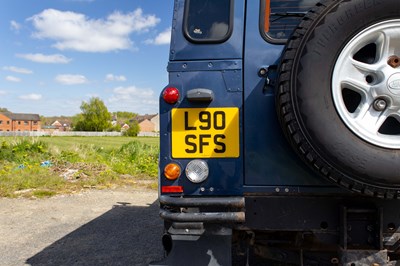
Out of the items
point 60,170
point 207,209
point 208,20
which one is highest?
point 208,20

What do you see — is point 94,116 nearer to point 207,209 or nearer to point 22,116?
point 22,116

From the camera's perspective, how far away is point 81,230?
4910mm

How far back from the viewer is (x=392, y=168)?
5.97 ft

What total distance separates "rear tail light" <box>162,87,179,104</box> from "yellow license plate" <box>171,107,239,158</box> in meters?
0.06

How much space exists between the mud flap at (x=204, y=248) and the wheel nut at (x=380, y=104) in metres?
1.18

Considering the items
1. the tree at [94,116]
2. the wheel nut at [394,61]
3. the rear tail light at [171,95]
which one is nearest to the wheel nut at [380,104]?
the wheel nut at [394,61]

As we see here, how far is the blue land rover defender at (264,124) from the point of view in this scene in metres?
1.92

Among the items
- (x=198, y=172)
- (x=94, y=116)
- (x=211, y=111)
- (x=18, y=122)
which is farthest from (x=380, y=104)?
(x=18, y=122)

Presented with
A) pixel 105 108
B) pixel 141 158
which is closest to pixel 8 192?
pixel 141 158

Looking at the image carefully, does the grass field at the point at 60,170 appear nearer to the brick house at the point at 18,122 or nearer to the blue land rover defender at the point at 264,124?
the blue land rover defender at the point at 264,124

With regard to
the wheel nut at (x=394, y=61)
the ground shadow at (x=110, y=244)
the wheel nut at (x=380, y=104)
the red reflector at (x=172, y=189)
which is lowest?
the ground shadow at (x=110, y=244)

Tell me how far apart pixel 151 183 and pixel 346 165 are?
289 inches

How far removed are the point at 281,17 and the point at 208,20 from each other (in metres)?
0.51

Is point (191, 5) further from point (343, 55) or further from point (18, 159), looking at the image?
point (18, 159)
